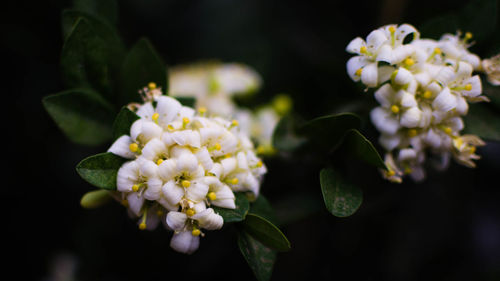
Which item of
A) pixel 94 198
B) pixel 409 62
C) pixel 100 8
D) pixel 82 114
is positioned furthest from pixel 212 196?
pixel 100 8

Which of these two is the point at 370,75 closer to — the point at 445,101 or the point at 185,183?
the point at 445,101

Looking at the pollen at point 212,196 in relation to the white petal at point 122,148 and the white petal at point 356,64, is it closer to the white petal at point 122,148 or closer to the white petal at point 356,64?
the white petal at point 122,148

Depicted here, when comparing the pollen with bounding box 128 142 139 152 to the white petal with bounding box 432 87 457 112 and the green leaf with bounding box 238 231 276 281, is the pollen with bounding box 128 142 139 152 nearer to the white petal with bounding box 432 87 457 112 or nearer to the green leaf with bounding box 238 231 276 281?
the green leaf with bounding box 238 231 276 281

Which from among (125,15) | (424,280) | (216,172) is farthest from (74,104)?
(424,280)

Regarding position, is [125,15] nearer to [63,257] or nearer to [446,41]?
[63,257]

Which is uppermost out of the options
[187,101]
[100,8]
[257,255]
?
[100,8]

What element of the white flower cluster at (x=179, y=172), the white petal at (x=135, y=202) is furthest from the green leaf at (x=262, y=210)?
the white petal at (x=135, y=202)
